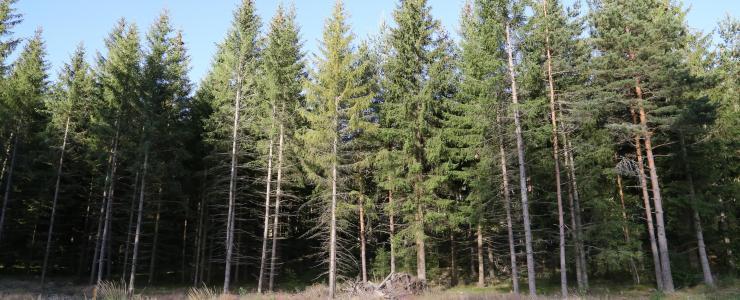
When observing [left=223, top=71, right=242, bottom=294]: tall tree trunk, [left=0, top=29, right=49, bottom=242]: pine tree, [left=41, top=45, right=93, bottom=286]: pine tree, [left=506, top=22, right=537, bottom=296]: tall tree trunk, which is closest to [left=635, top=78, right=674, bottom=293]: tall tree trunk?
[left=506, top=22, right=537, bottom=296]: tall tree trunk

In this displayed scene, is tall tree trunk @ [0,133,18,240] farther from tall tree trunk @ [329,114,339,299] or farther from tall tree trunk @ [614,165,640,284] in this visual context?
tall tree trunk @ [614,165,640,284]

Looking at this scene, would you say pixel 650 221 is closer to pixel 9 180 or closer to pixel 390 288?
pixel 390 288

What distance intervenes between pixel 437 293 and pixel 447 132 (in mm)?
7398

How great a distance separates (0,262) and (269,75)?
26.2m

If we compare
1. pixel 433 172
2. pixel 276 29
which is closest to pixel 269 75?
pixel 276 29

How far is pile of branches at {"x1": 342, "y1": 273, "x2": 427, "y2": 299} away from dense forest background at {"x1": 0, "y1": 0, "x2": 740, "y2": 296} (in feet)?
3.41

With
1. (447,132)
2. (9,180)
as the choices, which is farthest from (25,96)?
(447,132)

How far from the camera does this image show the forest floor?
46.8ft

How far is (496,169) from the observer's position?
65.2ft

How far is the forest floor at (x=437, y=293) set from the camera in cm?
1427

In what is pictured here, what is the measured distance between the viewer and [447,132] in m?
20.1

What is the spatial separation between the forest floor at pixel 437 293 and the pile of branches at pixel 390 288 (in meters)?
0.43

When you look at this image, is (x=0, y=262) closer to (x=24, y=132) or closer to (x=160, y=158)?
(x=24, y=132)

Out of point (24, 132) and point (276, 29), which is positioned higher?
point (276, 29)
